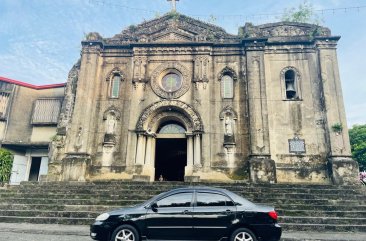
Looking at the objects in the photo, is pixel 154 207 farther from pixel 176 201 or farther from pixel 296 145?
pixel 296 145

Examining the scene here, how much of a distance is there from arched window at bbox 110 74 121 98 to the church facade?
6cm

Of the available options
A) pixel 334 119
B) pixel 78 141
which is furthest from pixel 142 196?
pixel 334 119

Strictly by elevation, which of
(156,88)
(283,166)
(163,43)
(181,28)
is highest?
(181,28)

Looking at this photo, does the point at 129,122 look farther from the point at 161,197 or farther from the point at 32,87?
the point at 161,197

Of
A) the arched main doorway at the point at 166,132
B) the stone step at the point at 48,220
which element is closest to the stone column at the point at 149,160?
the arched main doorway at the point at 166,132

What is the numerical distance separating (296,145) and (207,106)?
5176mm

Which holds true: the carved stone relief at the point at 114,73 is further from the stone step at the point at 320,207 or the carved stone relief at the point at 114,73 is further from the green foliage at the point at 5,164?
the stone step at the point at 320,207

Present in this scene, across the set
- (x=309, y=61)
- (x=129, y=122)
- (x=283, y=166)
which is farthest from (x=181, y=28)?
(x=283, y=166)

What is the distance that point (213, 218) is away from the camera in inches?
251

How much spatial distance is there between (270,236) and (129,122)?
37.3 ft

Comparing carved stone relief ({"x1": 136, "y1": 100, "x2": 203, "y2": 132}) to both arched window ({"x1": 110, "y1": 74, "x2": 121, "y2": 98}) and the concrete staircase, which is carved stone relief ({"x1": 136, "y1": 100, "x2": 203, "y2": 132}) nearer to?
arched window ({"x1": 110, "y1": 74, "x2": 121, "y2": 98})

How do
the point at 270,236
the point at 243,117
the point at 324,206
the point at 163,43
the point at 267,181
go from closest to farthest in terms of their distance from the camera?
the point at 270,236 < the point at 324,206 < the point at 267,181 < the point at 243,117 < the point at 163,43

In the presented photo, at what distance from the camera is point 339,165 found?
14.3m

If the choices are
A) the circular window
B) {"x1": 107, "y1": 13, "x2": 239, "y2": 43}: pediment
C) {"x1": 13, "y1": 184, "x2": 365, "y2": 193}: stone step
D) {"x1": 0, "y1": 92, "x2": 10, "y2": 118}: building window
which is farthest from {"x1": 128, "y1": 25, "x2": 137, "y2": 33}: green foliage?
{"x1": 13, "y1": 184, "x2": 365, "y2": 193}: stone step
